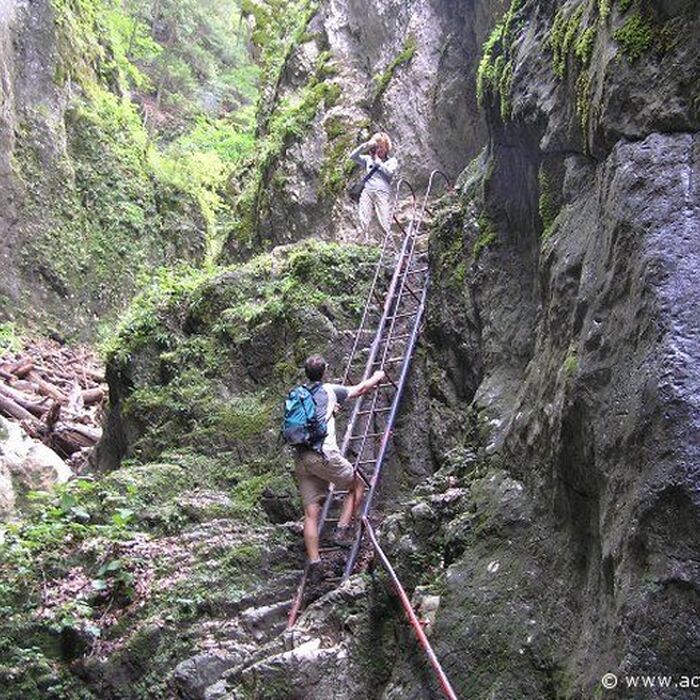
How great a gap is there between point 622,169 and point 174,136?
28.7m

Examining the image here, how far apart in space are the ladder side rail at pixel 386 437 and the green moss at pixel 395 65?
23.1 ft

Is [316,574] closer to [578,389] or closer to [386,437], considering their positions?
[386,437]

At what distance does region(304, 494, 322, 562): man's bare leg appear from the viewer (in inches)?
258

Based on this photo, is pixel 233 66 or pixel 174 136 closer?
pixel 174 136

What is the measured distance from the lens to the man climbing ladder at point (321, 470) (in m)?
6.55

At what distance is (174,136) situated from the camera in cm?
3064

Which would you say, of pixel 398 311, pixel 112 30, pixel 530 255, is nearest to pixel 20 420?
pixel 398 311

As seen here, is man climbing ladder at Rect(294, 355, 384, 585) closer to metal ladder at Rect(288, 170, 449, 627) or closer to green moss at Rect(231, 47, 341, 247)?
metal ladder at Rect(288, 170, 449, 627)

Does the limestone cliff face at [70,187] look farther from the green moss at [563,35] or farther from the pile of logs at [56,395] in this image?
the green moss at [563,35]

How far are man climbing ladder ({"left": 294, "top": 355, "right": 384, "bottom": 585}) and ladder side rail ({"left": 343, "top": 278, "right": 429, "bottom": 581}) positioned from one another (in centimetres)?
18

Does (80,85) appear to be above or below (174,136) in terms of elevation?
below

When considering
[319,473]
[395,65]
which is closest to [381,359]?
[319,473]

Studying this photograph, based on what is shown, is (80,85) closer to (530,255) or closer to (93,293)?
(93,293)

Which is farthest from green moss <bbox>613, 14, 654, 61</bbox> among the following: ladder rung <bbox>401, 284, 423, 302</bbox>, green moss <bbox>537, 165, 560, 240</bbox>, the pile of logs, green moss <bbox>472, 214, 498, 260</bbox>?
the pile of logs
